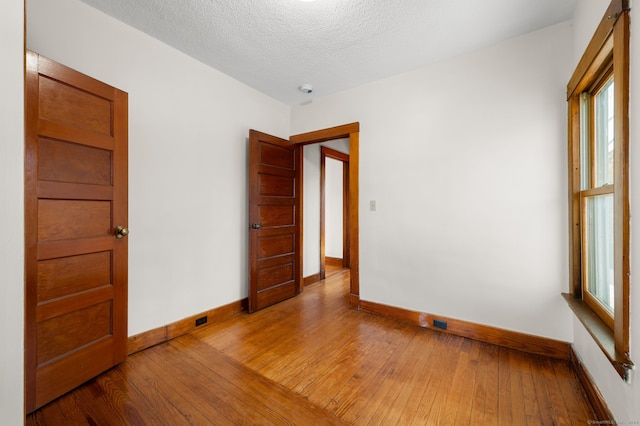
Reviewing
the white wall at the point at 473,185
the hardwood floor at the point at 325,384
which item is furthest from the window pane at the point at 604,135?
the hardwood floor at the point at 325,384

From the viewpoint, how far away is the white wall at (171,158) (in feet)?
6.29

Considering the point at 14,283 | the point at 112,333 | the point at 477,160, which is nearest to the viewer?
the point at 14,283

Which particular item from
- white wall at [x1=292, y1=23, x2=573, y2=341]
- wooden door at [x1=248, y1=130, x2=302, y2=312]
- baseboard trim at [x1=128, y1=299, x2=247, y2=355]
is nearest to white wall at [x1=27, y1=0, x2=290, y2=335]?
baseboard trim at [x1=128, y1=299, x2=247, y2=355]

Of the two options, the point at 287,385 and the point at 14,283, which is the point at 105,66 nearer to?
the point at 14,283

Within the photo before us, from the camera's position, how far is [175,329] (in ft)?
7.82

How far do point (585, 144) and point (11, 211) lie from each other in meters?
3.10

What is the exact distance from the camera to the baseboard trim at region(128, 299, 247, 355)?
2131 mm

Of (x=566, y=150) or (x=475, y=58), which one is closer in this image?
(x=566, y=150)

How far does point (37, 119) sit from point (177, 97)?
44.2 inches

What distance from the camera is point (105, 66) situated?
200 centimetres

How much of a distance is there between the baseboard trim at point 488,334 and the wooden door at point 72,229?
2.39 m

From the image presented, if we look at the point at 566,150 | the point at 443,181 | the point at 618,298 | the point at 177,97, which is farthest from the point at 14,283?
the point at 566,150

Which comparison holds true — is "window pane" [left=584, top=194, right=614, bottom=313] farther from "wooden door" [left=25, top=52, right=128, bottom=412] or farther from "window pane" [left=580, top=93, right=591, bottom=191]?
"wooden door" [left=25, top=52, right=128, bottom=412]

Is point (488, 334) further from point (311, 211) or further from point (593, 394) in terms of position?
point (311, 211)
